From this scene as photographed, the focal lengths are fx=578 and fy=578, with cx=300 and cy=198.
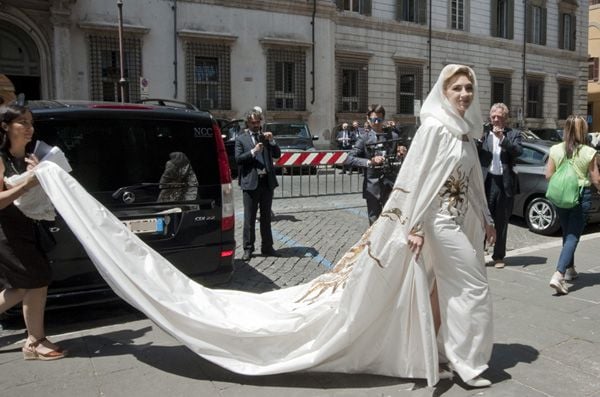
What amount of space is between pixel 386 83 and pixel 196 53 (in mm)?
10194

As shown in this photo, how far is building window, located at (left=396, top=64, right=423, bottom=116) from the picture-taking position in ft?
96.1

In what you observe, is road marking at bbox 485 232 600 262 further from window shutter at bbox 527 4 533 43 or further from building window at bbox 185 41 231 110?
window shutter at bbox 527 4 533 43

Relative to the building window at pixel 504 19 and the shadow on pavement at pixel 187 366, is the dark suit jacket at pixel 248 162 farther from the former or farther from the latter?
the building window at pixel 504 19

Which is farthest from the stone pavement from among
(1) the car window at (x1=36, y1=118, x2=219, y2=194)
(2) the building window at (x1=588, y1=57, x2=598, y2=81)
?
(2) the building window at (x1=588, y1=57, x2=598, y2=81)

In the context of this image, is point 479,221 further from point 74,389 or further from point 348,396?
point 74,389

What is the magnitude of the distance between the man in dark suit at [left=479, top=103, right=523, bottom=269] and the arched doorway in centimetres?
1764

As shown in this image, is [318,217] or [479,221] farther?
[318,217]

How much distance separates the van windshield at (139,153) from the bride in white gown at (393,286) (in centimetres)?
76

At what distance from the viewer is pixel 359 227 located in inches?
390

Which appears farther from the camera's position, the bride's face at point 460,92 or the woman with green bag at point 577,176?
the woman with green bag at point 577,176

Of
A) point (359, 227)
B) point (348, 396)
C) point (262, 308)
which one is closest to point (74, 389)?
point (262, 308)

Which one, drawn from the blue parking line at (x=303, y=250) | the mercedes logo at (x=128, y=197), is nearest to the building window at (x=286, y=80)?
the blue parking line at (x=303, y=250)

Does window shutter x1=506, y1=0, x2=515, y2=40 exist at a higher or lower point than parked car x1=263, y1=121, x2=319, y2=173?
higher

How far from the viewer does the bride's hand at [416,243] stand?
143 inches
